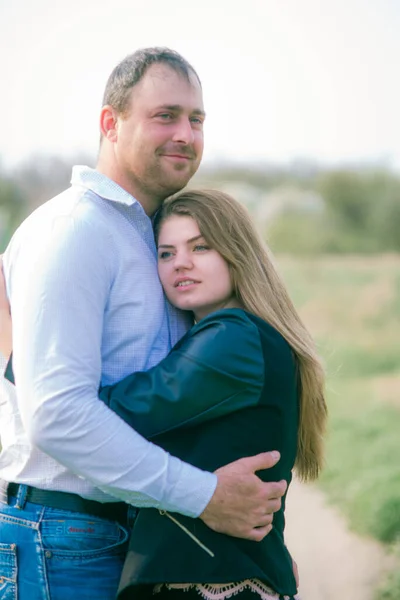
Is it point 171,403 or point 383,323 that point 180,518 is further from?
point 383,323

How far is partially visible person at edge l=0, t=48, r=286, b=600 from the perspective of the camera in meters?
1.98

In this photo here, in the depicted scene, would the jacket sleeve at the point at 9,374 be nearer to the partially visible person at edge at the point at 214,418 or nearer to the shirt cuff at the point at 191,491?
the partially visible person at edge at the point at 214,418

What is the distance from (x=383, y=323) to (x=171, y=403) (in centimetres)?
1118

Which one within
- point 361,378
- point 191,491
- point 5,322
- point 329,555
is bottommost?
point 361,378

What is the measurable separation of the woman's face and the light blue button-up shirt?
12cm

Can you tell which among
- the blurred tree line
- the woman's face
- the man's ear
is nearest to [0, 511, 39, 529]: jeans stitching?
the woman's face

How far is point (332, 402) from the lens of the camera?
8.98 meters

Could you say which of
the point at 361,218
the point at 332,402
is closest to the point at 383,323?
the point at 332,402

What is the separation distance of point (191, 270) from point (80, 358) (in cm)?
50

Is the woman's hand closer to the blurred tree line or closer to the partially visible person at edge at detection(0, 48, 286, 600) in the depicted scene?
the partially visible person at edge at detection(0, 48, 286, 600)

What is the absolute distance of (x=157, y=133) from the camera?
8.09 ft

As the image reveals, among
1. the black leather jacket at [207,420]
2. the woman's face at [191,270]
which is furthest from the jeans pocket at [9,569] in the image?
the woman's face at [191,270]

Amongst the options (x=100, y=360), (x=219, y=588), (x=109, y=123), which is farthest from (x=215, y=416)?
(x=109, y=123)

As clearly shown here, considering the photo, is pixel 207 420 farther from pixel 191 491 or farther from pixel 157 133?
pixel 157 133
